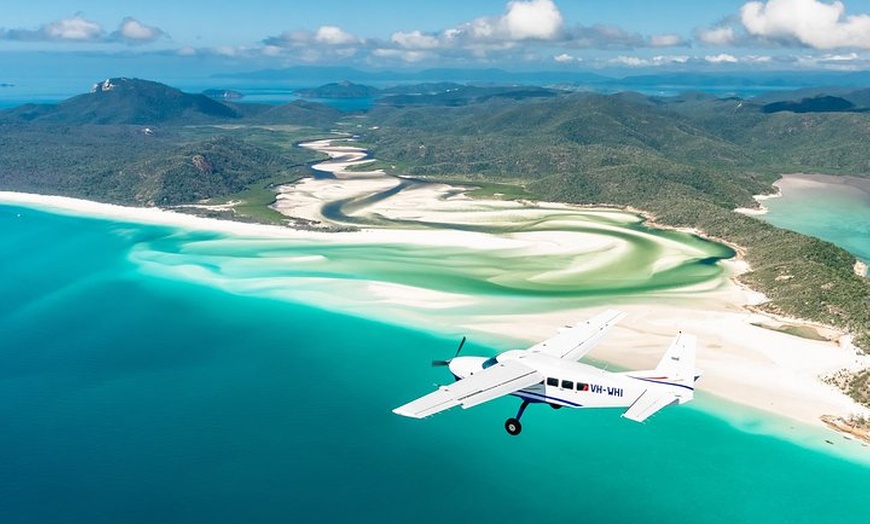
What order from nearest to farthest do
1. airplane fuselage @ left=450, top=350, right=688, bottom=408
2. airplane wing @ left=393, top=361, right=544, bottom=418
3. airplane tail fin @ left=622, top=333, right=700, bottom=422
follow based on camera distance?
airplane wing @ left=393, top=361, right=544, bottom=418
airplane tail fin @ left=622, top=333, right=700, bottom=422
airplane fuselage @ left=450, top=350, right=688, bottom=408

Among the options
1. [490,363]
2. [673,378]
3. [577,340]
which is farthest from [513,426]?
[673,378]

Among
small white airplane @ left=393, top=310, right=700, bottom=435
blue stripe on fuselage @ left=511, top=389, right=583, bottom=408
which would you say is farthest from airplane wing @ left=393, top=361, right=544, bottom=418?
blue stripe on fuselage @ left=511, top=389, right=583, bottom=408

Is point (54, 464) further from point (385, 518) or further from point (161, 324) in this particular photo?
point (161, 324)

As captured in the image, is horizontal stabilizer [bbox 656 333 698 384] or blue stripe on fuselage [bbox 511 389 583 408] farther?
horizontal stabilizer [bbox 656 333 698 384]

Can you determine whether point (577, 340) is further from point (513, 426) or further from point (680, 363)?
point (513, 426)

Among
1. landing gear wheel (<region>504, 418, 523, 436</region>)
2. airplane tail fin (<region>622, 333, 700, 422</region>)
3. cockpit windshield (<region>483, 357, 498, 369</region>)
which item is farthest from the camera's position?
cockpit windshield (<region>483, 357, 498, 369</region>)

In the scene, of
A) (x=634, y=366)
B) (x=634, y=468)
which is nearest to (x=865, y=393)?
(x=634, y=366)

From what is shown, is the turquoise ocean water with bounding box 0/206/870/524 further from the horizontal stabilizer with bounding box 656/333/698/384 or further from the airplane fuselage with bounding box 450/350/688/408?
the horizontal stabilizer with bounding box 656/333/698/384
